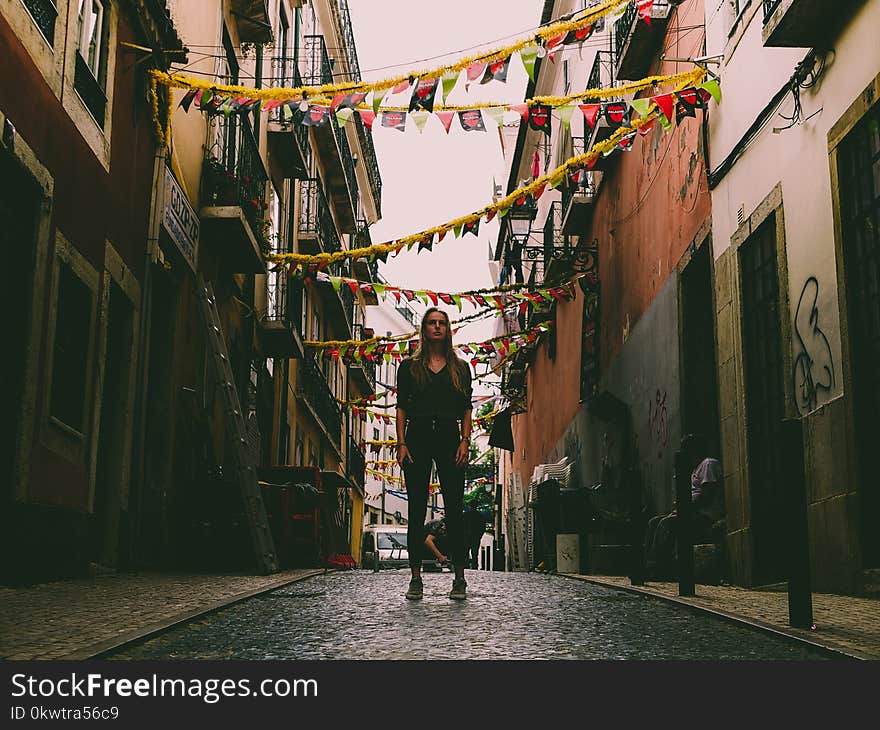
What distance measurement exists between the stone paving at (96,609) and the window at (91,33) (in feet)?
14.7

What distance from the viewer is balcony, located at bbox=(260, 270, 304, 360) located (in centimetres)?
1839

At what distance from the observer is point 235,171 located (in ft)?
49.3

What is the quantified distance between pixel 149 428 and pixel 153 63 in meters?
3.80

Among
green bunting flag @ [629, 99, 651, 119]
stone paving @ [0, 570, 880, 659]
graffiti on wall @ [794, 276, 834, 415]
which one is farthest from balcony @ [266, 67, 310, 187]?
graffiti on wall @ [794, 276, 834, 415]

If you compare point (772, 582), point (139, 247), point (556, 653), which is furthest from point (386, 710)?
point (139, 247)

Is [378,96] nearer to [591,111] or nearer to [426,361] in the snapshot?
[591,111]

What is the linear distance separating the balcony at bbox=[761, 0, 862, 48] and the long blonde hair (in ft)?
10.9

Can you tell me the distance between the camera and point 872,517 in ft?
24.6

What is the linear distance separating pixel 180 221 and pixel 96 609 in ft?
23.3

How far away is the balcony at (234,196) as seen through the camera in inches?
551

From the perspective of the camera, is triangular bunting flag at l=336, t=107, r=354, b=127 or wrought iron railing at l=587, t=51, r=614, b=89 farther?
wrought iron railing at l=587, t=51, r=614, b=89

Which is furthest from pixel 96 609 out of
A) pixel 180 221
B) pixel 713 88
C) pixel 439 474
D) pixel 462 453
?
pixel 713 88

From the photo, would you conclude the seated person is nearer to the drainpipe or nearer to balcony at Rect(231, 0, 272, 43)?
the drainpipe

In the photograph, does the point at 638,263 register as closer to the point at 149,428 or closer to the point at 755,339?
the point at 755,339
